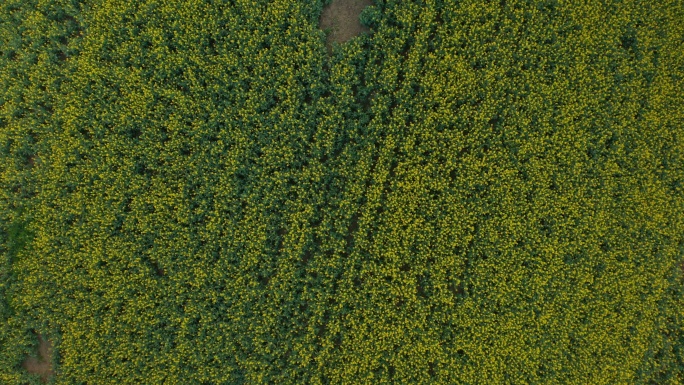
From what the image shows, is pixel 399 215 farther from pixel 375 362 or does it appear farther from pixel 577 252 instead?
pixel 577 252

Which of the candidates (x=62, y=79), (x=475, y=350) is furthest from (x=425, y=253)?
(x=62, y=79)

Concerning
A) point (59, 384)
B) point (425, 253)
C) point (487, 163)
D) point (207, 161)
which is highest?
point (487, 163)

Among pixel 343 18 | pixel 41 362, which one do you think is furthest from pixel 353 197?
pixel 41 362

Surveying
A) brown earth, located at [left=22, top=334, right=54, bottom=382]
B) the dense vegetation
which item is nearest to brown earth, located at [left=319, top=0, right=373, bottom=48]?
the dense vegetation

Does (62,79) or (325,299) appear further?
(62,79)

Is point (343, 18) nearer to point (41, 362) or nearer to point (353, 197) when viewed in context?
point (353, 197)

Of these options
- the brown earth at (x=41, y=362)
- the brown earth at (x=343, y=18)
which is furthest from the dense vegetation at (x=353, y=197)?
the brown earth at (x=343, y=18)
